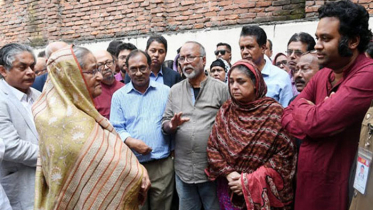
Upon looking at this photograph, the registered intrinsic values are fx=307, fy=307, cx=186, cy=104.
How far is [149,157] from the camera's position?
2.90m

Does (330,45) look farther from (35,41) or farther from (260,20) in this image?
(35,41)

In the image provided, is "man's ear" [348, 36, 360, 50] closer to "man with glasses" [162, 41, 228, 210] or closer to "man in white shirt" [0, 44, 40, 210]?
"man with glasses" [162, 41, 228, 210]

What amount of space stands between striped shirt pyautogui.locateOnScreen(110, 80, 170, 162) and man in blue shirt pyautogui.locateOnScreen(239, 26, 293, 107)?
1.02 metres

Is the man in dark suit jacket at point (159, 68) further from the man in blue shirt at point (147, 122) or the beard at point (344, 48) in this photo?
the beard at point (344, 48)

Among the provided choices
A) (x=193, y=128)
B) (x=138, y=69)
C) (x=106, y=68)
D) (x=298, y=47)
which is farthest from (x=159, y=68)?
(x=298, y=47)

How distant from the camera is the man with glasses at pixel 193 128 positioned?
2721mm

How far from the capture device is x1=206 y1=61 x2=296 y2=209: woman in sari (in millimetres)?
2281

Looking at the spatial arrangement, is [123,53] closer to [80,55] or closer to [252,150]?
[80,55]

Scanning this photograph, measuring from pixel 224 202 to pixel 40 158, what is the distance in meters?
1.47

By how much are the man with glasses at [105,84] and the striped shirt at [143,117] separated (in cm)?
39

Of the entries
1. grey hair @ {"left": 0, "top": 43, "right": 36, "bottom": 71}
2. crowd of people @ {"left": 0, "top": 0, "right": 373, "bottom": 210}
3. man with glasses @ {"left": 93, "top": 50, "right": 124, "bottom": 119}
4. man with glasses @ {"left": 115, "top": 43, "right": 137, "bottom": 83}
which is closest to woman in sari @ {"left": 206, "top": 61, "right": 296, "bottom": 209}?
crowd of people @ {"left": 0, "top": 0, "right": 373, "bottom": 210}

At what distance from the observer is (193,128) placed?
2738 millimetres

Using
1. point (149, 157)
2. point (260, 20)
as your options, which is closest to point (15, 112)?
point (149, 157)

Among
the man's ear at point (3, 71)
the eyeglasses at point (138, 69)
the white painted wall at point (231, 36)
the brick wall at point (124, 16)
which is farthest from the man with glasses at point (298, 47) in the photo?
the man's ear at point (3, 71)
